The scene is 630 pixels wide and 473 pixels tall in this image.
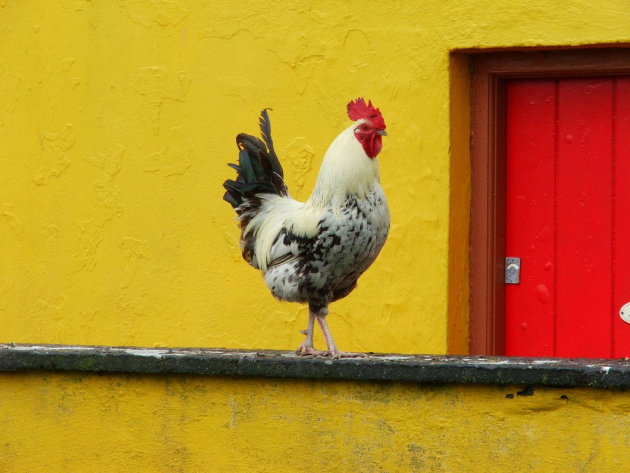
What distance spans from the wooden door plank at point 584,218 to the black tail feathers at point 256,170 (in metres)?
1.73

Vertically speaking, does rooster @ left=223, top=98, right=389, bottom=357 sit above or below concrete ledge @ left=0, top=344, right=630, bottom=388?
above

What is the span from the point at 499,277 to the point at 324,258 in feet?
6.09

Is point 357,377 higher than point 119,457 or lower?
higher

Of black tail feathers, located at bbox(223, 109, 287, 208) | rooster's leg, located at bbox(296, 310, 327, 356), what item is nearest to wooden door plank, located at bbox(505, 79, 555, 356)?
black tail feathers, located at bbox(223, 109, 287, 208)

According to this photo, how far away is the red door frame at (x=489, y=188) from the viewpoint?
7203mm

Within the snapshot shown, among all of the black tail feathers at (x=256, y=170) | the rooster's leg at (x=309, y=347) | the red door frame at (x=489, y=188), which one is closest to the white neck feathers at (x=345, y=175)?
the black tail feathers at (x=256, y=170)

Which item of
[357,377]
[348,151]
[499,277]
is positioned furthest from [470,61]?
[357,377]

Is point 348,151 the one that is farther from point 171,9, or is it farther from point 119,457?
point 171,9

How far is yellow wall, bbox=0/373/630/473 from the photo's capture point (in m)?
5.09

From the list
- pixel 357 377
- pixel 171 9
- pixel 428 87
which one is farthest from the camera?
pixel 171 9

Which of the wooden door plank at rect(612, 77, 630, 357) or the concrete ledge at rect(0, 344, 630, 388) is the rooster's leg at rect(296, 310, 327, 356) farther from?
the wooden door plank at rect(612, 77, 630, 357)

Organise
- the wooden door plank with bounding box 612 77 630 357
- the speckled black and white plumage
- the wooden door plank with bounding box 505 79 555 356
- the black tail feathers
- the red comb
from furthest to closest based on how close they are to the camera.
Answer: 1. the wooden door plank with bounding box 505 79 555 356
2. the wooden door plank with bounding box 612 77 630 357
3. the black tail feathers
4. the red comb
5. the speckled black and white plumage

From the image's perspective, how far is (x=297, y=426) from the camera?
5434 millimetres

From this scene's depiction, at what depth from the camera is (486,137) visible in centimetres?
727
